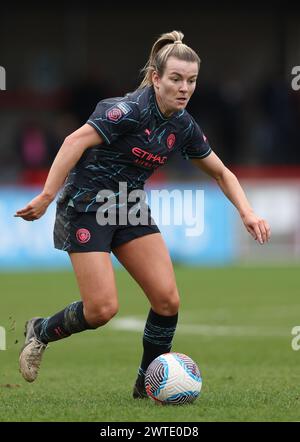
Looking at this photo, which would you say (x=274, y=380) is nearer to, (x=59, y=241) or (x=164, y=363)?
(x=164, y=363)

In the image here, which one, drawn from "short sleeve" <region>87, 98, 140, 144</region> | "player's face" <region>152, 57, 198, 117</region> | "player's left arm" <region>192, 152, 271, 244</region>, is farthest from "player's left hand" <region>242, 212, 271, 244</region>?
"short sleeve" <region>87, 98, 140, 144</region>

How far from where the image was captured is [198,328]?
12.0m

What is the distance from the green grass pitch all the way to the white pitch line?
0.4 inches

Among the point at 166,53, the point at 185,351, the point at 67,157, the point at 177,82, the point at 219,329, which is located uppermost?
the point at 166,53

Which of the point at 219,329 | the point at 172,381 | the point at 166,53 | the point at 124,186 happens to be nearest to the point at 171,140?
the point at 124,186

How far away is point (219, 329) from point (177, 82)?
17.6 feet

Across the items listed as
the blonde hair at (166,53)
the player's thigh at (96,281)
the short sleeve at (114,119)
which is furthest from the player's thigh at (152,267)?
the blonde hair at (166,53)

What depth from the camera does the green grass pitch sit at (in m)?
6.79

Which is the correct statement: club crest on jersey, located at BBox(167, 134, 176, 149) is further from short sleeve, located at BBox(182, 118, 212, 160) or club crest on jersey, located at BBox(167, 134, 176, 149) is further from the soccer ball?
the soccer ball

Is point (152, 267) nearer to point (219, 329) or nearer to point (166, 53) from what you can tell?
point (166, 53)

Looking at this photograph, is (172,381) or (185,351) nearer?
(172,381)

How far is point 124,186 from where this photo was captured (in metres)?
7.22

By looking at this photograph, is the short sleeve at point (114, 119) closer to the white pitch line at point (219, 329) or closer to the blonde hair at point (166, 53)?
the blonde hair at point (166, 53)

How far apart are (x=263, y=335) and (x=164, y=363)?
4.42 metres
